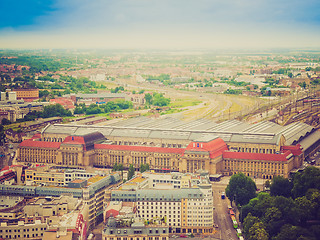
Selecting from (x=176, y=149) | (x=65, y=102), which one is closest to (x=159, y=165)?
(x=176, y=149)

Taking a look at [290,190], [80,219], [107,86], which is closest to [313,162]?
[290,190]

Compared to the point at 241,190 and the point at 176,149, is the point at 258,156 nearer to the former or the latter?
the point at 176,149

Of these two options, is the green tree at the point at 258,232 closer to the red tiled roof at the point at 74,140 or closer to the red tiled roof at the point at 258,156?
the red tiled roof at the point at 258,156

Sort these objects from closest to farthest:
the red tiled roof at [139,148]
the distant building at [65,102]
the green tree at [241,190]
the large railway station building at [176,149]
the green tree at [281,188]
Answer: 1. the green tree at [281,188]
2. the green tree at [241,190]
3. the large railway station building at [176,149]
4. the red tiled roof at [139,148]
5. the distant building at [65,102]

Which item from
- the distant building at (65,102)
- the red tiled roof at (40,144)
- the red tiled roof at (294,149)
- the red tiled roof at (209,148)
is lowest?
the distant building at (65,102)

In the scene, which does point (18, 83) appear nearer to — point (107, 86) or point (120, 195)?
point (107, 86)

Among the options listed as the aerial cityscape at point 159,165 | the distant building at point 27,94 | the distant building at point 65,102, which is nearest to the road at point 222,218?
the aerial cityscape at point 159,165
